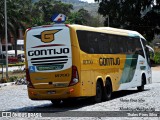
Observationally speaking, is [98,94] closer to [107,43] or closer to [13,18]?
[107,43]

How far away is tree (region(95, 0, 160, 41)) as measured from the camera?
67688 mm

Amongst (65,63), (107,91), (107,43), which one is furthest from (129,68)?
(65,63)

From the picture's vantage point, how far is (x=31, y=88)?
1648 centimetres

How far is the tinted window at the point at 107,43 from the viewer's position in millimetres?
16859

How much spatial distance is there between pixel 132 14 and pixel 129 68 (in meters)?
47.1

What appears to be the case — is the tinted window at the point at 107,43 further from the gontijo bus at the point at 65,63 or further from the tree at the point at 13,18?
the tree at the point at 13,18


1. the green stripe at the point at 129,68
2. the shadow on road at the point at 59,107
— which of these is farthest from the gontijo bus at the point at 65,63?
the green stripe at the point at 129,68

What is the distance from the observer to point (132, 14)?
6781 cm

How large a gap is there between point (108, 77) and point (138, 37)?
5537mm

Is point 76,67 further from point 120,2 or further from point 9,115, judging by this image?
point 120,2

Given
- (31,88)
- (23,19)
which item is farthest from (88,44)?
(23,19)

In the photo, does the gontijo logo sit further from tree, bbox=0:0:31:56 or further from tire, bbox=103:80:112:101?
tree, bbox=0:0:31:56

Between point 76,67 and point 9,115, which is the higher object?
point 76,67

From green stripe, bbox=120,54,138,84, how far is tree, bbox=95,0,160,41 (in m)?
45.7
